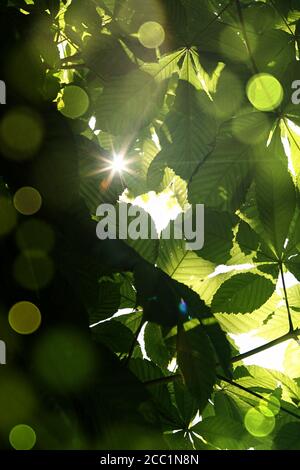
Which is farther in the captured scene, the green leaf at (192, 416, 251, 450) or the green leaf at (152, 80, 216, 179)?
the green leaf at (152, 80, 216, 179)

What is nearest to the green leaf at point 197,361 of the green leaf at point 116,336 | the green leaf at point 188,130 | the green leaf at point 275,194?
the green leaf at point 116,336

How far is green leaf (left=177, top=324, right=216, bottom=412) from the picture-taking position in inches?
→ 30.6

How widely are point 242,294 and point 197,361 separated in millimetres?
376

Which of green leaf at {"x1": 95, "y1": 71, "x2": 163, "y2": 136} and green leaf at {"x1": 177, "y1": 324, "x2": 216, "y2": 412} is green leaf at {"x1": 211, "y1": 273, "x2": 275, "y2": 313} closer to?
green leaf at {"x1": 177, "y1": 324, "x2": 216, "y2": 412}

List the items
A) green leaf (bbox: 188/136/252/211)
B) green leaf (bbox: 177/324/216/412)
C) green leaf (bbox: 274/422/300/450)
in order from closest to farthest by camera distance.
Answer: green leaf (bbox: 177/324/216/412) → green leaf (bbox: 274/422/300/450) → green leaf (bbox: 188/136/252/211)

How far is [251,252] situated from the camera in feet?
3.83

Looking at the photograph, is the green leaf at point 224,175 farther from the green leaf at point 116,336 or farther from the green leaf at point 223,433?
the green leaf at point 223,433

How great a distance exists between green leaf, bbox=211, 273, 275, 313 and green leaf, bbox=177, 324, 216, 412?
12.9 inches

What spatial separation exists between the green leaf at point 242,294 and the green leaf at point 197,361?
0.33 meters

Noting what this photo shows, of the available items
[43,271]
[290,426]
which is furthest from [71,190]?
[290,426]

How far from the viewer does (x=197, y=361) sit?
2.60 ft

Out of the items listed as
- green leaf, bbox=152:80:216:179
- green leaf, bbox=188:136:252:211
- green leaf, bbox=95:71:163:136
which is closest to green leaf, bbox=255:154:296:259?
green leaf, bbox=188:136:252:211

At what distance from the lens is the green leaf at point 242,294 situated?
1122 mm

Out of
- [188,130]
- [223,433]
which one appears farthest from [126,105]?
[223,433]
